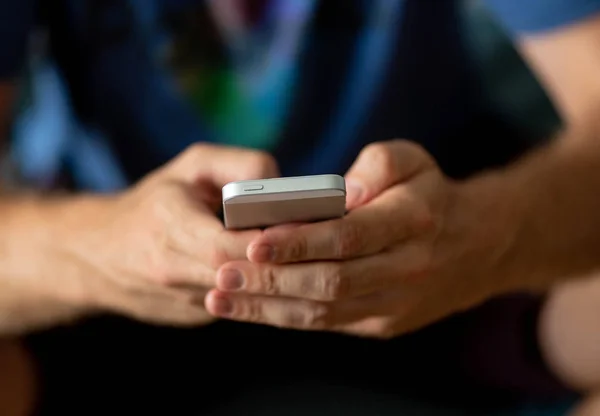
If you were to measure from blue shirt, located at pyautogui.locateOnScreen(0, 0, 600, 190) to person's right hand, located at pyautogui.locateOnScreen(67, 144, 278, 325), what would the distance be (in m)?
0.22

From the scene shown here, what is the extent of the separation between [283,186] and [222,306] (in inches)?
4.7

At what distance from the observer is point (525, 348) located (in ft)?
2.63

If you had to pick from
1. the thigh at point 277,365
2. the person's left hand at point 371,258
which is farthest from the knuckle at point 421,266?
the thigh at point 277,365

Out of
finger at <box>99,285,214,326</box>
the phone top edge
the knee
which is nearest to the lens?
the phone top edge

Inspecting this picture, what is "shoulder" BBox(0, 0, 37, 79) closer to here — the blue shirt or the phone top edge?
the blue shirt

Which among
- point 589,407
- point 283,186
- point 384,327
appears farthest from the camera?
point 589,407

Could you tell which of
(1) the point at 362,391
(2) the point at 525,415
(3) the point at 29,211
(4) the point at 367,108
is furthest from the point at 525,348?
(3) the point at 29,211

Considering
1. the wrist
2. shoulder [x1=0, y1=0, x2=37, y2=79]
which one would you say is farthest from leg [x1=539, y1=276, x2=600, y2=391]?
shoulder [x1=0, y1=0, x2=37, y2=79]

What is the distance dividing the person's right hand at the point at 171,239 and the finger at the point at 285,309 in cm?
2

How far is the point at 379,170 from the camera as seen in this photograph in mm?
532

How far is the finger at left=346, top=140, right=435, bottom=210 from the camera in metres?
0.53

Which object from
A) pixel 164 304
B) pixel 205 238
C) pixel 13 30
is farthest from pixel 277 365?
pixel 13 30

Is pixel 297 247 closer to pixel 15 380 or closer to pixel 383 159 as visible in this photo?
pixel 383 159

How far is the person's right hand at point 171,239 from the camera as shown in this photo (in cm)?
51
